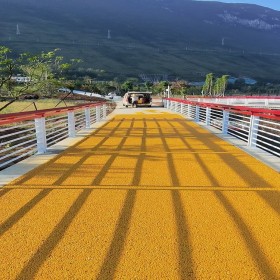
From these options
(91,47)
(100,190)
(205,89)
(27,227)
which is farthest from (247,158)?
(91,47)

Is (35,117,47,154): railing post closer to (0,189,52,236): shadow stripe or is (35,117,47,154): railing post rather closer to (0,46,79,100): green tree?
(0,189,52,236): shadow stripe

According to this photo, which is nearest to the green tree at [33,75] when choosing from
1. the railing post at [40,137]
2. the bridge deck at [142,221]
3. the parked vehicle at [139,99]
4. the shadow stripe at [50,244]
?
the railing post at [40,137]

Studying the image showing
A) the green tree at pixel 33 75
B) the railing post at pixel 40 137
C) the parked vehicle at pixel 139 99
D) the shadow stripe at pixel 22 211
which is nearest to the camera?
the shadow stripe at pixel 22 211

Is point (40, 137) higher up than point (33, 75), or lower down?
lower down

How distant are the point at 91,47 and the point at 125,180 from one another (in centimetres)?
18936

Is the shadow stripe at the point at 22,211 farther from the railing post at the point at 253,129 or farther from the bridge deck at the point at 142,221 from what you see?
the railing post at the point at 253,129

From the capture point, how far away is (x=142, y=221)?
12.5 ft

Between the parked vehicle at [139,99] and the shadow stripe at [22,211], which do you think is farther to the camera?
the parked vehicle at [139,99]

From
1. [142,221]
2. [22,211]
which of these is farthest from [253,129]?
[22,211]

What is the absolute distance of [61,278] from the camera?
2711mm

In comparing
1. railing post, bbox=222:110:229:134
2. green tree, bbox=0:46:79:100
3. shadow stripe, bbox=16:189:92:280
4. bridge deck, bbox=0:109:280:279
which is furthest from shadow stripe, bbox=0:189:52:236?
green tree, bbox=0:46:79:100

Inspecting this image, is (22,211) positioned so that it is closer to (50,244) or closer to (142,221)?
(50,244)

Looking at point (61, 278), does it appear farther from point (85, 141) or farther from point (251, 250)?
point (85, 141)

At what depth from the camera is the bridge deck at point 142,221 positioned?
287 cm
